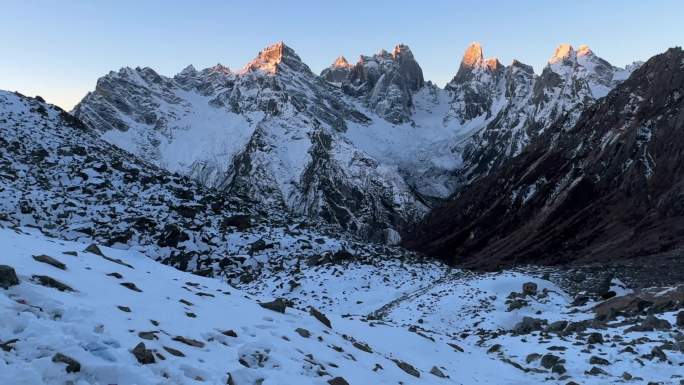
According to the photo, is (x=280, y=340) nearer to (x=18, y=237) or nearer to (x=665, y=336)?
(x=18, y=237)

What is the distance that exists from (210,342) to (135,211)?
3653 cm

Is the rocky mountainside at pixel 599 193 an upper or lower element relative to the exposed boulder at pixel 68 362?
upper

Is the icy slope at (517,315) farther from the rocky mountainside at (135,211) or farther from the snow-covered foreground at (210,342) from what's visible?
the rocky mountainside at (135,211)

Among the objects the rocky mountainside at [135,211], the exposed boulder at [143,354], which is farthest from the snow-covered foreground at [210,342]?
the rocky mountainside at [135,211]

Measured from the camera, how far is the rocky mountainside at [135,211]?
40844mm

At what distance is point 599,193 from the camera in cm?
13662

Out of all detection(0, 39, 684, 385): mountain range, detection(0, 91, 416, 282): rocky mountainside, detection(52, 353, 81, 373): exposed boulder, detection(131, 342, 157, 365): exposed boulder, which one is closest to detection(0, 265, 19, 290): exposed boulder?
detection(0, 39, 684, 385): mountain range

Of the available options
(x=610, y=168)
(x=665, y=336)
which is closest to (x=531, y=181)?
(x=610, y=168)

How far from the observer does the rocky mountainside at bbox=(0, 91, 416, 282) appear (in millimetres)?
40844

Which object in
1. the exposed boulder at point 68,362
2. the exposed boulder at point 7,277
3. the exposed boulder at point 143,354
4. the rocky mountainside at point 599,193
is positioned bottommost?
the exposed boulder at point 68,362

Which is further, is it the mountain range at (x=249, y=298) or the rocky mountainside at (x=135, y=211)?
the rocky mountainside at (x=135, y=211)

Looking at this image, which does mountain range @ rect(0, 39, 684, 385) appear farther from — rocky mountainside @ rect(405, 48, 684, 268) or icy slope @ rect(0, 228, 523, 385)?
rocky mountainside @ rect(405, 48, 684, 268)

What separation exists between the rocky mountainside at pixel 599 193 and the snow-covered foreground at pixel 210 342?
90435 millimetres

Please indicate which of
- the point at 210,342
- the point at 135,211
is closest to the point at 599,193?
the point at 135,211
